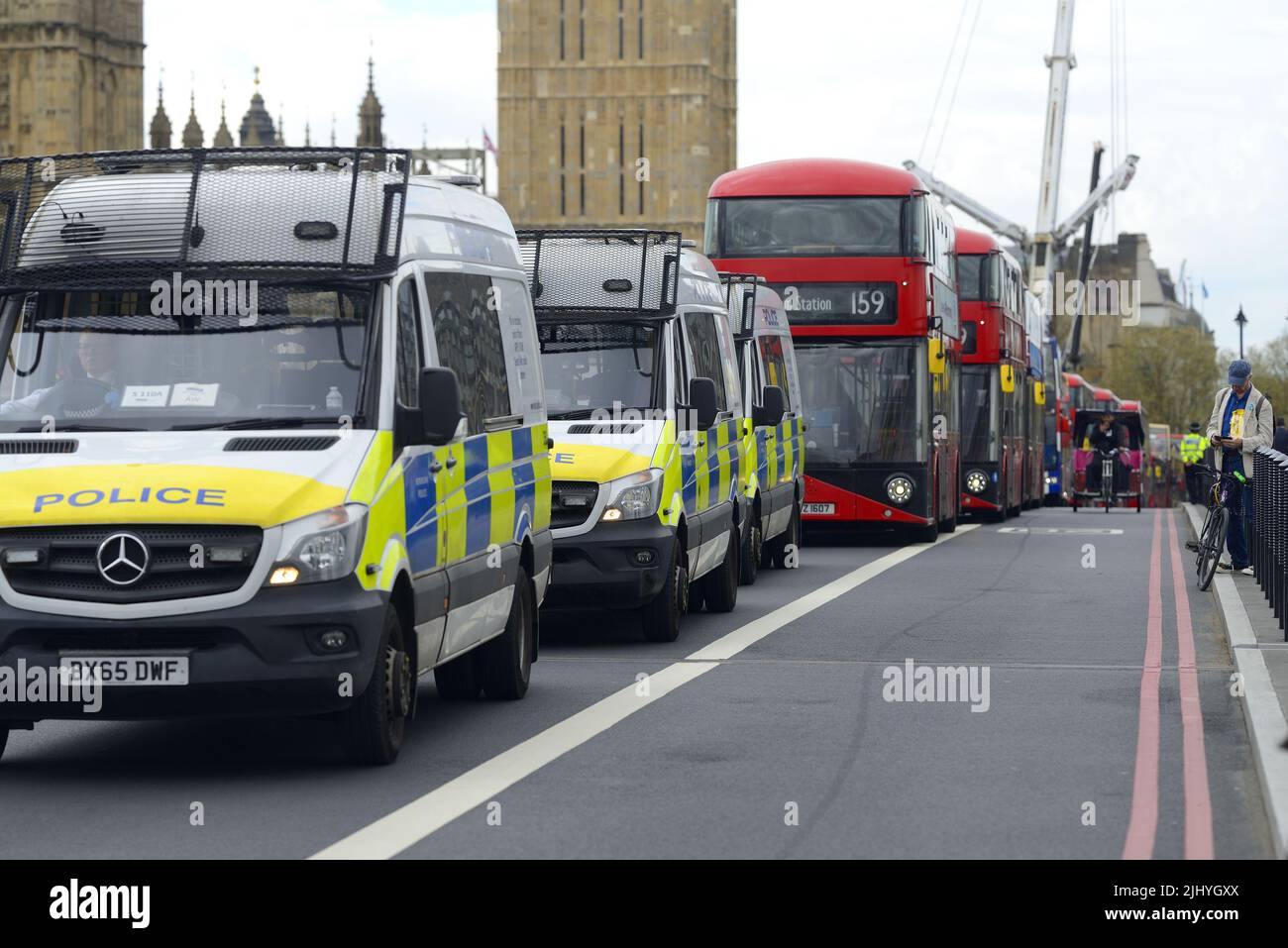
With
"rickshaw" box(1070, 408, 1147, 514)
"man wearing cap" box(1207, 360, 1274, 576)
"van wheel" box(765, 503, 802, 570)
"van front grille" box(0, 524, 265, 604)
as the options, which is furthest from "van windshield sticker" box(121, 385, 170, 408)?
"rickshaw" box(1070, 408, 1147, 514)

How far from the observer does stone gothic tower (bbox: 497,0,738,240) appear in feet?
476

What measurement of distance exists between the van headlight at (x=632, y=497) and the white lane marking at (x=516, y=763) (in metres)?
0.91

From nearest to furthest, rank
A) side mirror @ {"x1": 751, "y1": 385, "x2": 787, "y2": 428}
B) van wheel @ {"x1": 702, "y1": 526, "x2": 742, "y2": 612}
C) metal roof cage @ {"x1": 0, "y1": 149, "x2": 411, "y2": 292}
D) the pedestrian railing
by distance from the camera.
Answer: metal roof cage @ {"x1": 0, "y1": 149, "x2": 411, "y2": 292} → the pedestrian railing → van wheel @ {"x1": 702, "y1": 526, "x2": 742, "y2": 612} → side mirror @ {"x1": 751, "y1": 385, "x2": 787, "y2": 428}

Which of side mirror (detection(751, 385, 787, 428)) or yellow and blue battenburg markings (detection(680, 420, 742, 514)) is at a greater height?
side mirror (detection(751, 385, 787, 428))

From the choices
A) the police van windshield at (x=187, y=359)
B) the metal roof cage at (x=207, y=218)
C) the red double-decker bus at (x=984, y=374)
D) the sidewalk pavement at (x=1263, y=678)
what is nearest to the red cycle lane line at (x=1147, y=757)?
the sidewalk pavement at (x=1263, y=678)

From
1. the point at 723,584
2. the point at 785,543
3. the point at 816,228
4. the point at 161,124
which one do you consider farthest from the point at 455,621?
the point at 161,124

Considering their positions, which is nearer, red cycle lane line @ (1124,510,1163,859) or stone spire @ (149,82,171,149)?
red cycle lane line @ (1124,510,1163,859)

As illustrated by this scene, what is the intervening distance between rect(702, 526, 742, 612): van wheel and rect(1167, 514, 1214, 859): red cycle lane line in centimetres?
315

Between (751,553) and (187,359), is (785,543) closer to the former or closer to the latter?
(751,553)

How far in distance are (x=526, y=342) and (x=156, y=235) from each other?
2.77 meters

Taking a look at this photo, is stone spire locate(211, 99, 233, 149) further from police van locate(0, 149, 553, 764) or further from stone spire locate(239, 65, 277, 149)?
police van locate(0, 149, 553, 764)

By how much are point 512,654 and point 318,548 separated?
2996mm

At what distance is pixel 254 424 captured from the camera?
30.5ft
